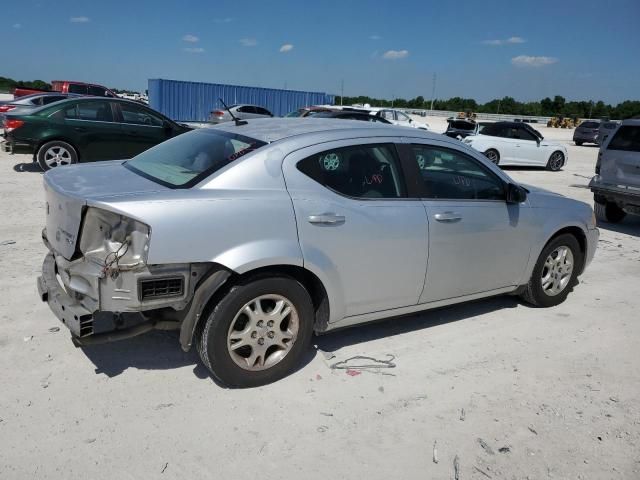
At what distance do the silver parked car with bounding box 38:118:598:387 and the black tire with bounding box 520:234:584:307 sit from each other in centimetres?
46

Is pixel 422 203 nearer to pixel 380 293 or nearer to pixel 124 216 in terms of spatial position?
pixel 380 293

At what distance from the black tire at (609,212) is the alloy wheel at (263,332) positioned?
8069mm

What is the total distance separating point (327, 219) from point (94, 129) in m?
9.07

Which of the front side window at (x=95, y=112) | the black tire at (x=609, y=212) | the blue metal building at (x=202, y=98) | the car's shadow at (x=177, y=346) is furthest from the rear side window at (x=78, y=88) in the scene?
the car's shadow at (x=177, y=346)

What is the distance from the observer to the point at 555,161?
1798cm

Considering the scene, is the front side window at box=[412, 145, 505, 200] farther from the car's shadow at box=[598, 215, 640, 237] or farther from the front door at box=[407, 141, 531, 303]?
the car's shadow at box=[598, 215, 640, 237]

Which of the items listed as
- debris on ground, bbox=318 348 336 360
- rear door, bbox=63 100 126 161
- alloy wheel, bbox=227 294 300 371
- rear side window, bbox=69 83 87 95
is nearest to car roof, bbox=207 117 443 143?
alloy wheel, bbox=227 294 300 371

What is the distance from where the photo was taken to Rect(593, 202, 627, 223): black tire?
971cm

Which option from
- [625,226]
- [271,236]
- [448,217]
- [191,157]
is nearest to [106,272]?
[271,236]

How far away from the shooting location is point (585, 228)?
521cm

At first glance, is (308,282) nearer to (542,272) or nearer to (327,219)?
(327,219)

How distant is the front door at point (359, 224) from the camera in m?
3.50

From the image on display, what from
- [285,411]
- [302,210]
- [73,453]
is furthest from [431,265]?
[73,453]

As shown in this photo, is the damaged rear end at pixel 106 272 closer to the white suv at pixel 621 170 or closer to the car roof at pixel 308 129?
the car roof at pixel 308 129
